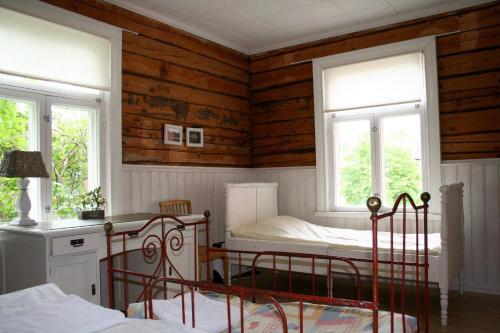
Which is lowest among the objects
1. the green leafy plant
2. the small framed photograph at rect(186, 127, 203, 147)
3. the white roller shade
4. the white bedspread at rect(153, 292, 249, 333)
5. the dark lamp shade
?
the white bedspread at rect(153, 292, 249, 333)

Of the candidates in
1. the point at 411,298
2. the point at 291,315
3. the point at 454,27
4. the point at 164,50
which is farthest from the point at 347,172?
the point at 291,315

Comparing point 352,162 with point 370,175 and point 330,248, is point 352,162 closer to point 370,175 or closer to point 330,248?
point 370,175

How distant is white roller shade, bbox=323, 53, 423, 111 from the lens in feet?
12.9

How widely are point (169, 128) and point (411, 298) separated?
8.53 feet

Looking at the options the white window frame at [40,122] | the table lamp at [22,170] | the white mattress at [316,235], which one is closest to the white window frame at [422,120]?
the white mattress at [316,235]

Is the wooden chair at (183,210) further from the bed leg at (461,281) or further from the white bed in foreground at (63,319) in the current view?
the white bed in foreground at (63,319)

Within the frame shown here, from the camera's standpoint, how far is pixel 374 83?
163 inches

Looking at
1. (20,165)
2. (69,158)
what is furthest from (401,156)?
(20,165)

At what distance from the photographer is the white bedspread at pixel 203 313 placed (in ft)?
5.87

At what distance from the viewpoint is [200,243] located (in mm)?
4281

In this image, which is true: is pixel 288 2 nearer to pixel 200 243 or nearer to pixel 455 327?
pixel 200 243

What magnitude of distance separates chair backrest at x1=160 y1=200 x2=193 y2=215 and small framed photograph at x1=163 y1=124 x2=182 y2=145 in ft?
1.83

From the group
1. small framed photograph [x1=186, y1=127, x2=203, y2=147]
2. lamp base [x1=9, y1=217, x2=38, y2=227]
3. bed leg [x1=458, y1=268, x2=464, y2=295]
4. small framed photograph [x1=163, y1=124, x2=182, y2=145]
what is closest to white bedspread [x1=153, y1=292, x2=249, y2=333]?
lamp base [x1=9, y1=217, x2=38, y2=227]

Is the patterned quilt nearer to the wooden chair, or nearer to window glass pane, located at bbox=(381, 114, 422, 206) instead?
the wooden chair
